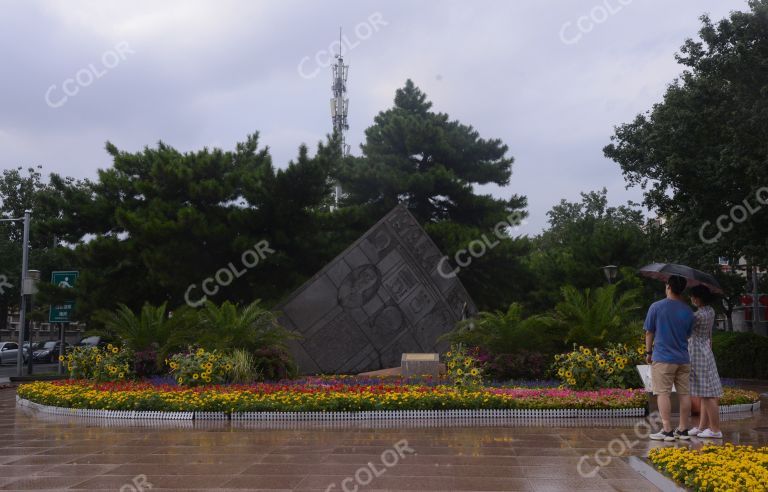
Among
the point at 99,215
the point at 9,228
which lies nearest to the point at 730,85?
the point at 99,215

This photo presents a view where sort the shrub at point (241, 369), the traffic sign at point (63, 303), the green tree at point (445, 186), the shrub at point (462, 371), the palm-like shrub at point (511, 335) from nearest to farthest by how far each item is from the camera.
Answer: the shrub at point (462, 371)
the shrub at point (241, 369)
the palm-like shrub at point (511, 335)
the traffic sign at point (63, 303)
the green tree at point (445, 186)

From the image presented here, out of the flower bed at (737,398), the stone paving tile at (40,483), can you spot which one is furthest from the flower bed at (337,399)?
the stone paving tile at (40,483)

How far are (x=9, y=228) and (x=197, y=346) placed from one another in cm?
3481

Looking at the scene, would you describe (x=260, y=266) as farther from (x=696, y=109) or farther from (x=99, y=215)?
(x=696, y=109)

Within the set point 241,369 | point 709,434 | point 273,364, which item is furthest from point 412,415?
point 273,364

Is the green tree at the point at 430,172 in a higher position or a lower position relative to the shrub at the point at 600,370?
higher

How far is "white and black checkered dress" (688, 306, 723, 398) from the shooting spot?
24.0 feet

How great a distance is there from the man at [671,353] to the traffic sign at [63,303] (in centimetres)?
1843

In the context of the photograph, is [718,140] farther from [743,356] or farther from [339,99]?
[339,99]

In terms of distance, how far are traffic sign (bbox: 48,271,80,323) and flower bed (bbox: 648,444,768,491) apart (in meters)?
19.4

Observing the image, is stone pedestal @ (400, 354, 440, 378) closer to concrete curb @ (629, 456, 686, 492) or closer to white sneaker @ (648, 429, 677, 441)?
white sneaker @ (648, 429, 677, 441)

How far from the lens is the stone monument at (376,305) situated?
54.1ft

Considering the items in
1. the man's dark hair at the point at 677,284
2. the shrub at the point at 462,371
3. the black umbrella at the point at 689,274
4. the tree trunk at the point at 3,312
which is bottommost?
the shrub at the point at 462,371

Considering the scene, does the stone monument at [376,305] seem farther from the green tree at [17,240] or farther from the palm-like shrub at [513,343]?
the green tree at [17,240]
